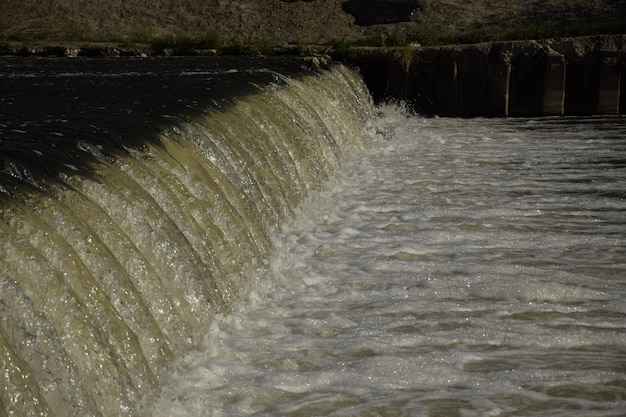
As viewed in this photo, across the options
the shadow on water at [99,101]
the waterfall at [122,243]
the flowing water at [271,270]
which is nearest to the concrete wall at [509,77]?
the shadow on water at [99,101]

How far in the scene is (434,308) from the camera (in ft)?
21.6

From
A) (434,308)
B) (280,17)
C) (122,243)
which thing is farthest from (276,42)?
(122,243)

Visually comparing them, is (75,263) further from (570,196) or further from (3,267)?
(570,196)

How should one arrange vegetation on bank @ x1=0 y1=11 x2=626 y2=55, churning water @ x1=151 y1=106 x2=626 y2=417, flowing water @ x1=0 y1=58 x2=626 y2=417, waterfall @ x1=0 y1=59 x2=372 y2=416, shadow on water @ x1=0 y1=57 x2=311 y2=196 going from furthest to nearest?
vegetation on bank @ x1=0 y1=11 x2=626 y2=55, shadow on water @ x1=0 y1=57 x2=311 y2=196, churning water @ x1=151 y1=106 x2=626 y2=417, flowing water @ x1=0 y1=58 x2=626 y2=417, waterfall @ x1=0 y1=59 x2=372 y2=416

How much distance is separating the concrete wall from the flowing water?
4.48 metres

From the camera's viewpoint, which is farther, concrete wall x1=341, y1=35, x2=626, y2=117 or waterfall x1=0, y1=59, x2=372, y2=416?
concrete wall x1=341, y1=35, x2=626, y2=117

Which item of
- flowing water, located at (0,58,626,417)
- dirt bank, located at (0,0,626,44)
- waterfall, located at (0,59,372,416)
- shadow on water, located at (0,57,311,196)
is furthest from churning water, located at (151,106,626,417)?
dirt bank, located at (0,0,626,44)

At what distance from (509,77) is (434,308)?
376 inches

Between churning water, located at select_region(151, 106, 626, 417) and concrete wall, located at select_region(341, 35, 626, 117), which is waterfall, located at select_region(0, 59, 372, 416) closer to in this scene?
churning water, located at select_region(151, 106, 626, 417)

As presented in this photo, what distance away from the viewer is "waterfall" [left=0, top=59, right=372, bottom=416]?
443 cm

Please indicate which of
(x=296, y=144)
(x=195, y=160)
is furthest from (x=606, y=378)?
(x=296, y=144)

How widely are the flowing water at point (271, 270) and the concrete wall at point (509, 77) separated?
14.7 ft

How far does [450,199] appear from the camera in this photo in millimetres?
9820

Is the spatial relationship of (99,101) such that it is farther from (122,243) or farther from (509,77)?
(509,77)
